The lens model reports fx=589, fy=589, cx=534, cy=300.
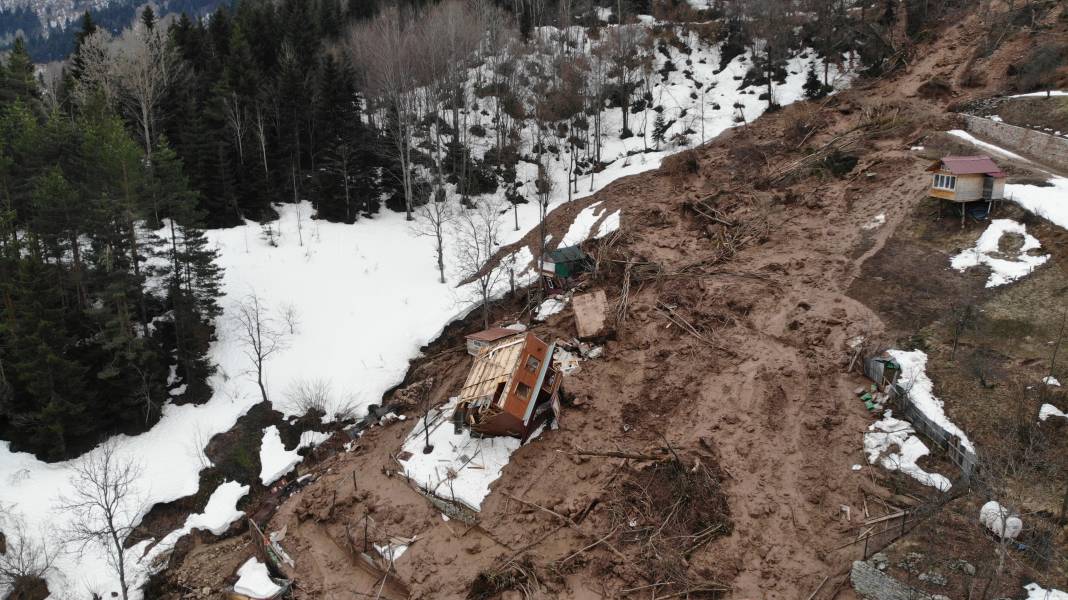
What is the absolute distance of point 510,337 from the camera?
2327cm

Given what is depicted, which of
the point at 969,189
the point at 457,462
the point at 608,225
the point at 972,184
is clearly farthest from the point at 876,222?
the point at 457,462

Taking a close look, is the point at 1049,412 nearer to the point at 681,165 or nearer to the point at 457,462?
the point at 457,462

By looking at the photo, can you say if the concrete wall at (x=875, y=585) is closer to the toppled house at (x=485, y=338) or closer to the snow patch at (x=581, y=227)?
the toppled house at (x=485, y=338)

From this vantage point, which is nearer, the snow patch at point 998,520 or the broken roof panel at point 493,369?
the snow patch at point 998,520

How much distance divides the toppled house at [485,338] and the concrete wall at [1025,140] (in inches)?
944

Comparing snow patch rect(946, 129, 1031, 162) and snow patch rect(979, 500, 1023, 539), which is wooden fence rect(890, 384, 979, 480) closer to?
snow patch rect(979, 500, 1023, 539)

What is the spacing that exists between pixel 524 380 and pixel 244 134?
98.2 ft

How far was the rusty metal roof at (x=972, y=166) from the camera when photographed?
22578 millimetres

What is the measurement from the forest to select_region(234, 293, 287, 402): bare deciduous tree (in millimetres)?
1391

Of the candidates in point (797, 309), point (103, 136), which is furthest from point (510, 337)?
point (103, 136)

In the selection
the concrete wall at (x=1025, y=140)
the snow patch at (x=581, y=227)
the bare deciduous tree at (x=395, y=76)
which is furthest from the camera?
the bare deciduous tree at (x=395, y=76)

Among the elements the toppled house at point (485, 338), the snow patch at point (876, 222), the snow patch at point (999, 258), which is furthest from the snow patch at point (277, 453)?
the snow patch at point (999, 258)

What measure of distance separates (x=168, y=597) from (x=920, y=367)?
79.4ft

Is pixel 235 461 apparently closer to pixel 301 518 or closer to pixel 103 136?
pixel 301 518
